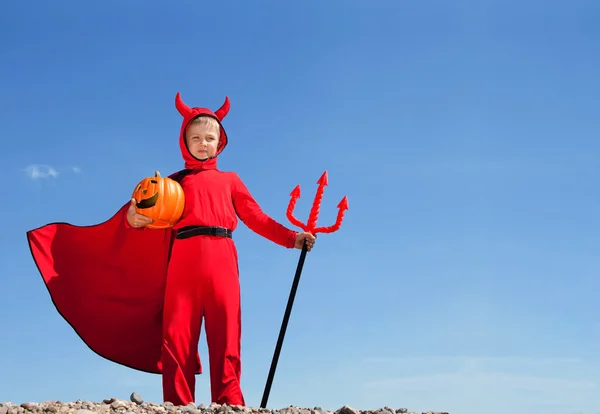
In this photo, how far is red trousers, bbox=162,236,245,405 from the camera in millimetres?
6246

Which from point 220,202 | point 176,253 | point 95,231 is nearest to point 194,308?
point 176,253

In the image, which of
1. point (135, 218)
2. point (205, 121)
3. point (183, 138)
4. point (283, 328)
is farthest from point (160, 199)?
point (283, 328)

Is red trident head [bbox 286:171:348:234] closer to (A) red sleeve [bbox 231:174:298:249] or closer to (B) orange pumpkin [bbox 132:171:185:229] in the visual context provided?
(A) red sleeve [bbox 231:174:298:249]

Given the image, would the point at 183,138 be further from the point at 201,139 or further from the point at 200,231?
the point at 200,231

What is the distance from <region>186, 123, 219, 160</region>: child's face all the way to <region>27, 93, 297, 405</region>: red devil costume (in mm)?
67

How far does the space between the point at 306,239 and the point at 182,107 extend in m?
1.68

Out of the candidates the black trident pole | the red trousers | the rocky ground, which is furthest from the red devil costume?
the rocky ground

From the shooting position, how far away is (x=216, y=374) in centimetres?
627

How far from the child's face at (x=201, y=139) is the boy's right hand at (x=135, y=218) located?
724 millimetres

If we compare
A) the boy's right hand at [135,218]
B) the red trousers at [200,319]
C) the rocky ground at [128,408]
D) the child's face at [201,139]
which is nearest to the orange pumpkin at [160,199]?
the boy's right hand at [135,218]

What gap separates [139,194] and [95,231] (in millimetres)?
907

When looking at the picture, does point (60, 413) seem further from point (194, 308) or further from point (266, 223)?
point (266, 223)

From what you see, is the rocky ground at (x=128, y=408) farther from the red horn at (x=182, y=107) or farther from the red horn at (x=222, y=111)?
the red horn at (x=222, y=111)

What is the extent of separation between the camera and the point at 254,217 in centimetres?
678
